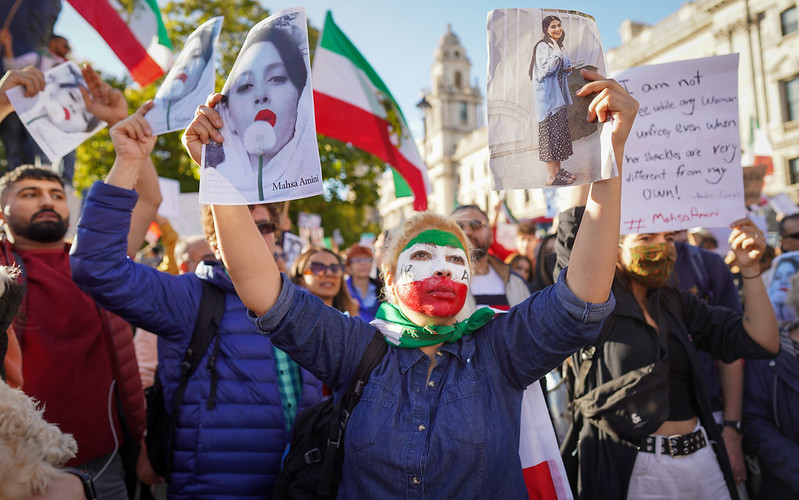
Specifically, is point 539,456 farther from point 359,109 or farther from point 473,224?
point 359,109

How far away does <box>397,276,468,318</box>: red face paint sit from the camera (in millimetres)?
1991

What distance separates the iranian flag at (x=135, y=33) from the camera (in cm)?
379

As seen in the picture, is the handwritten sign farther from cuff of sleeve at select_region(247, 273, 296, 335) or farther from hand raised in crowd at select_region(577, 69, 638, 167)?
cuff of sleeve at select_region(247, 273, 296, 335)

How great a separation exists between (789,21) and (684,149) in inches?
1043

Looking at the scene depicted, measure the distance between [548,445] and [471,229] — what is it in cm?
215

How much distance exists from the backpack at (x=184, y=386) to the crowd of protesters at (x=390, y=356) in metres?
0.02

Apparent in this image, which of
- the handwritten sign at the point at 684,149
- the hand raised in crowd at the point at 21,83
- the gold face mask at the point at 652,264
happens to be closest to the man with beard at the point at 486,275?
the gold face mask at the point at 652,264

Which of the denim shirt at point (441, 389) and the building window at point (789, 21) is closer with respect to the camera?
the denim shirt at point (441, 389)

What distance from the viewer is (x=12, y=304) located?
72.6 inches

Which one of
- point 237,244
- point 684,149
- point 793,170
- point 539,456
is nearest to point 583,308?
point 539,456

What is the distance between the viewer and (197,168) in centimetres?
1282

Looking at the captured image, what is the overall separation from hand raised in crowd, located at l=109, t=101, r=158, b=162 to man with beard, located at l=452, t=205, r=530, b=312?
2096 mm

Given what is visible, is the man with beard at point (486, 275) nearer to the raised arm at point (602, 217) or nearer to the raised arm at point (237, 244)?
the raised arm at point (602, 217)

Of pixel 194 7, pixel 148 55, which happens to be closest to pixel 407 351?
pixel 148 55
